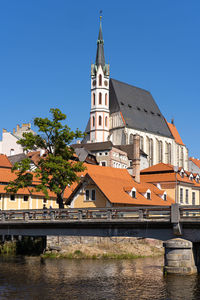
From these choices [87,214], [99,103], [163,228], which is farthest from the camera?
[99,103]

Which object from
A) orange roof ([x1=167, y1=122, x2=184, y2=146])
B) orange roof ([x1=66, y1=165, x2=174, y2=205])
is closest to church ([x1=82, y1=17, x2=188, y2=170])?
orange roof ([x1=167, y1=122, x2=184, y2=146])

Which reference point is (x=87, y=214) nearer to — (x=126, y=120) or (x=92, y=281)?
(x=92, y=281)

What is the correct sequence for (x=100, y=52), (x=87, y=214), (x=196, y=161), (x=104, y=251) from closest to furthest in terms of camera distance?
(x=87, y=214), (x=104, y=251), (x=100, y=52), (x=196, y=161)

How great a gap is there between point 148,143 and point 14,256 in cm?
10928

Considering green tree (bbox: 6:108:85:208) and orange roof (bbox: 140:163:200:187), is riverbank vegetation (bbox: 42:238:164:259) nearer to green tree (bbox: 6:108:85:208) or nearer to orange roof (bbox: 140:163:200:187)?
green tree (bbox: 6:108:85:208)

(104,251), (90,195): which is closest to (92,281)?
(104,251)

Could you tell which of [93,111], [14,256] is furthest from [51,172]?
[93,111]

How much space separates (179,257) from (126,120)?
119215 millimetres

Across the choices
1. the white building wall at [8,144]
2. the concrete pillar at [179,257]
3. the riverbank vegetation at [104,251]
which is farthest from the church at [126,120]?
the concrete pillar at [179,257]

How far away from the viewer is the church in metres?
148

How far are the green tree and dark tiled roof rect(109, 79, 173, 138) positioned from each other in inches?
3783

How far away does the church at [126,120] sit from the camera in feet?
487

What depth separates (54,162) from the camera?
2019 inches

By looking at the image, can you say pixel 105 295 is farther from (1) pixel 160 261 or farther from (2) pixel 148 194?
(2) pixel 148 194
